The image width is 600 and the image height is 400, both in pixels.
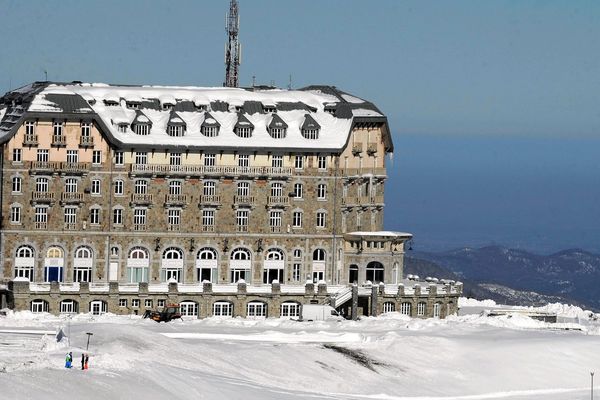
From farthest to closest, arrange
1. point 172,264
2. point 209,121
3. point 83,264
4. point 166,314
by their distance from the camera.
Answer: point 209,121 < point 172,264 < point 83,264 < point 166,314

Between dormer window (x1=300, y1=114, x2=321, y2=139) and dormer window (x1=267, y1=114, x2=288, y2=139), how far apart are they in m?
1.30

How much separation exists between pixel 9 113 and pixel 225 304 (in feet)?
65.9

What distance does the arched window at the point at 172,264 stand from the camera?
15162 cm

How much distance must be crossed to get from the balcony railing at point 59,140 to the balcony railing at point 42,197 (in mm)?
3416

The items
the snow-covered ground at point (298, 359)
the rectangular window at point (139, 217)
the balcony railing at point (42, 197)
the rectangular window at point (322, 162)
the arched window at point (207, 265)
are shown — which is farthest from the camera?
the rectangular window at point (322, 162)

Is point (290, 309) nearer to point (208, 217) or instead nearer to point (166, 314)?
point (208, 217)

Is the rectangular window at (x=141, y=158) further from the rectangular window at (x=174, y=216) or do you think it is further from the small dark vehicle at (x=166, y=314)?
the small dark vehicle at (x=166, y=314)

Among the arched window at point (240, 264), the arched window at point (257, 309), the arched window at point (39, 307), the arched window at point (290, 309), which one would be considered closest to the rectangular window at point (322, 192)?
the arched window at point (240, 264)

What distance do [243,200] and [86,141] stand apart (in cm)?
1180

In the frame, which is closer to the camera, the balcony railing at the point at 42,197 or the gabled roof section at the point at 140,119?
the balcony railing at the point at 42,197

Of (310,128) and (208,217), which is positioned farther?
(310,128)

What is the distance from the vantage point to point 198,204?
15238cm

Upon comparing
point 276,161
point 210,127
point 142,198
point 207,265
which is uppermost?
point 210,127

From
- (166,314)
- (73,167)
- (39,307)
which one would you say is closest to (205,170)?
(73,167)
